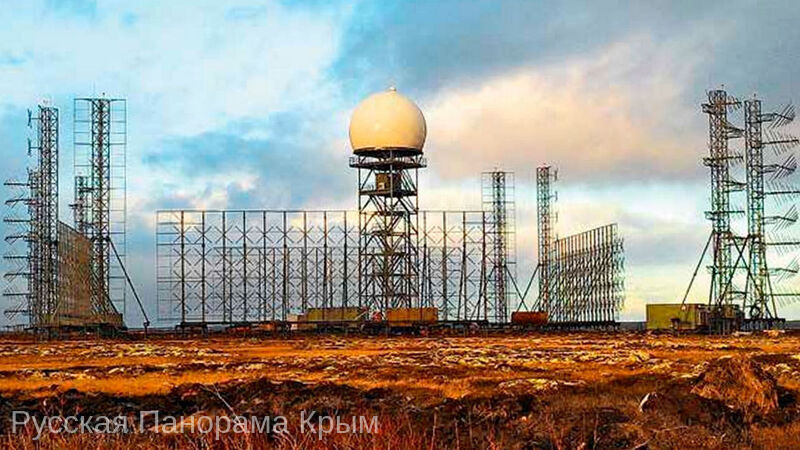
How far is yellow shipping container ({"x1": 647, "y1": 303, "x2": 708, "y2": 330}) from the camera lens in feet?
275

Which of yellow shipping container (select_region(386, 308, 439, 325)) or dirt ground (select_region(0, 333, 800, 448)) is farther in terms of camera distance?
yellow shipping container (select_region(386, 308, 439, 325))

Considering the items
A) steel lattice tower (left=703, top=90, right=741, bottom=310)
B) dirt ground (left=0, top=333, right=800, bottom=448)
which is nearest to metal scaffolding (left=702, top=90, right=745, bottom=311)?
steel lattice tower (left=703, top=90, right=741, bottom=310)

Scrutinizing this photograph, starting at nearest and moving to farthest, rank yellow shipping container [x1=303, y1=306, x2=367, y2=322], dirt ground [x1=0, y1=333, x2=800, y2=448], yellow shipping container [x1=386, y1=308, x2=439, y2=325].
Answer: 1. dirt ground [x1=0, y1=333, x2=800, y2=448]
2. yellow shipping container [x1=386, y1=308, x2=439, y2=325]
3. yellow shipping container [x1=303, y1=306, x2=367, y2=322]

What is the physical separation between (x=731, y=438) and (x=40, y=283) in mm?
78704

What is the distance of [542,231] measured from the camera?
102438 millimetres

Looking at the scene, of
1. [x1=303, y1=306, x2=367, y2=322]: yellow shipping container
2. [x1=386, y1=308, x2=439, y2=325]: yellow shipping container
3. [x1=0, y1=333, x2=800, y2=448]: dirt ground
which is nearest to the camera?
[x1=0, y1=333, x2=800, y2=448]: dirt ground

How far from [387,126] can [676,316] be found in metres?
26.6

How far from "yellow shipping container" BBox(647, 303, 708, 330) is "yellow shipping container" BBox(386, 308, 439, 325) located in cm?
1826

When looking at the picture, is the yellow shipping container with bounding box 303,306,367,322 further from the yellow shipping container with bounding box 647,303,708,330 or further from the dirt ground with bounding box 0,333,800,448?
the dirt ground with bounding box 0,333,800,448

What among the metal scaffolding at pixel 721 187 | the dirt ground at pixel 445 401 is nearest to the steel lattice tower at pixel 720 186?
the metal scaffolding at pixel 721 187

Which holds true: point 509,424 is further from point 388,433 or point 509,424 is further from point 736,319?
point 736,319

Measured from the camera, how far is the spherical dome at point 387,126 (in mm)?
83812

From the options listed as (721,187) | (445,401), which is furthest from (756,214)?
(445,401)

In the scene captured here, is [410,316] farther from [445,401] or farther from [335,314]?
[445,401]
